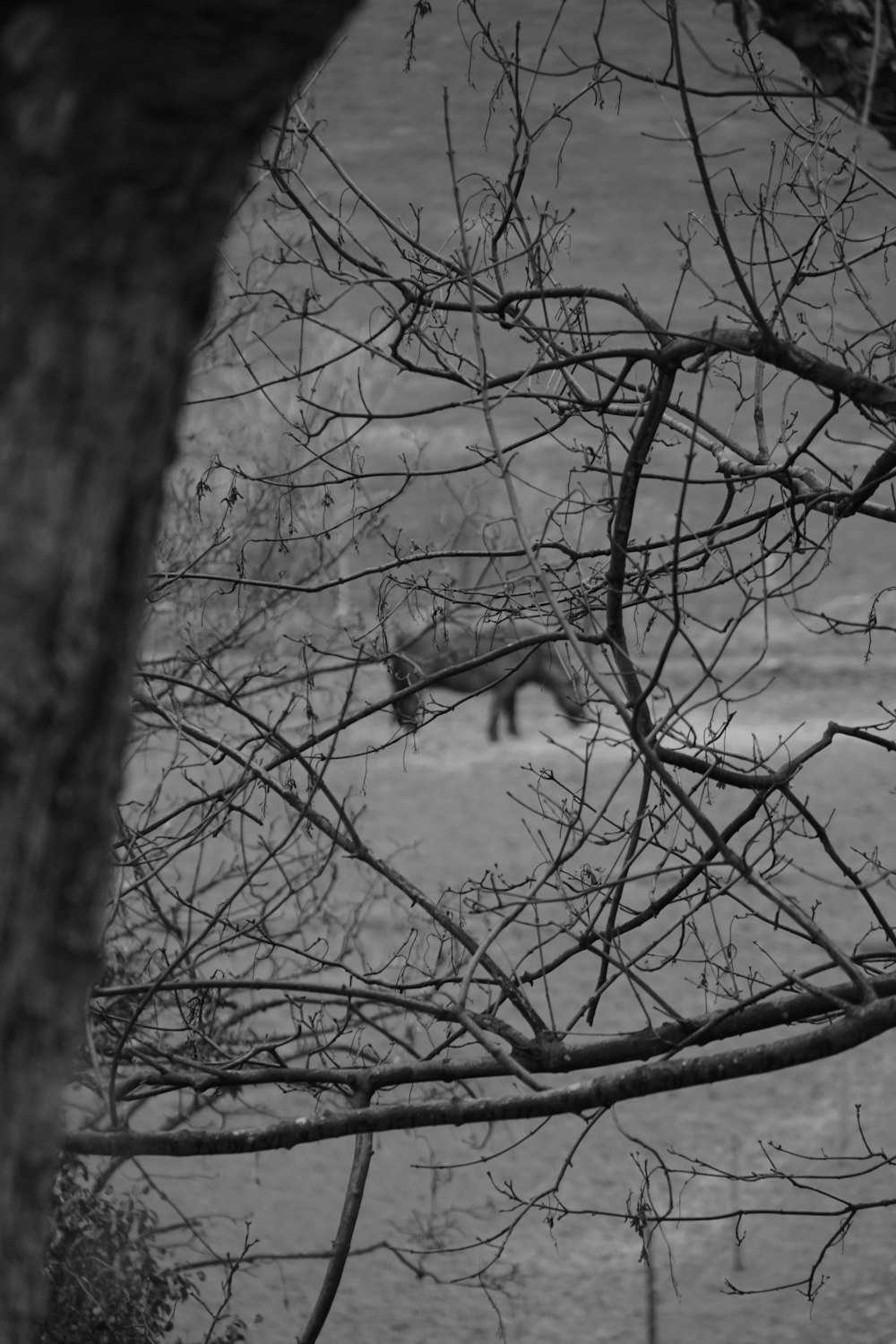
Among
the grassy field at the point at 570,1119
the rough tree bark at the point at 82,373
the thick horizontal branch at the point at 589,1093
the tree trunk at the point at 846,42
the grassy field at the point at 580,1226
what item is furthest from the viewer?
the grassy field at the point at 580,1226

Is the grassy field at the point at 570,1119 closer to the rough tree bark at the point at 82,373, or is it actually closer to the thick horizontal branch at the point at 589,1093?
the thick horizontal branch at the point at 589,1093

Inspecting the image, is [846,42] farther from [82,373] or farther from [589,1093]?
[589,1093]

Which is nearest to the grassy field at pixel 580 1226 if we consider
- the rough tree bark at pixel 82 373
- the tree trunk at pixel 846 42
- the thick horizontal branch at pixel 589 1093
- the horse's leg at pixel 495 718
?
the horse's leg at pixel 495 718

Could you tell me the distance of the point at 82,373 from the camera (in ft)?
2.91

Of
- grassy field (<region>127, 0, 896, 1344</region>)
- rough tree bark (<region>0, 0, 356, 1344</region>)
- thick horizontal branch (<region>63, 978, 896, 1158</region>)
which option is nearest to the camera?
rough tree bark (<region>0, 0, 356, 1344</region>)

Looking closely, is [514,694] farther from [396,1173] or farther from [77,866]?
[77,866]

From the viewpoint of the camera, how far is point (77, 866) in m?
0.97

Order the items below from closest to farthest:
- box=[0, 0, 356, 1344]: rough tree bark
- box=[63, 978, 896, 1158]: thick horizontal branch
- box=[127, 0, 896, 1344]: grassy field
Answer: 1. box=[0, 0, 356, 1344]: rough tree bark
2. box=[63, 978, 896, 1158]: thick horizontal branch
3. box=[127, 0, 896, 1344]: grassy field

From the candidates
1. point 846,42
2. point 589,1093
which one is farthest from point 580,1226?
point 846,42

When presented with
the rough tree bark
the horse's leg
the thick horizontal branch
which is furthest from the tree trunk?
the horse's leg

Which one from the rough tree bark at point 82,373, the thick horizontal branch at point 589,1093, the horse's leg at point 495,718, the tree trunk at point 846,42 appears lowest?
the thick horizontal branch at point 589,1093

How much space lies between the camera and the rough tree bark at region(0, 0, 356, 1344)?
0.86m

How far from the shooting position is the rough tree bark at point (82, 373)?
0.86 meters

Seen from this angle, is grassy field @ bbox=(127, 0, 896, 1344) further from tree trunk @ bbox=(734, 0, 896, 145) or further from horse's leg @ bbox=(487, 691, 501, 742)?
tree trunk @ bbox=(734, 0, 896, 145)
